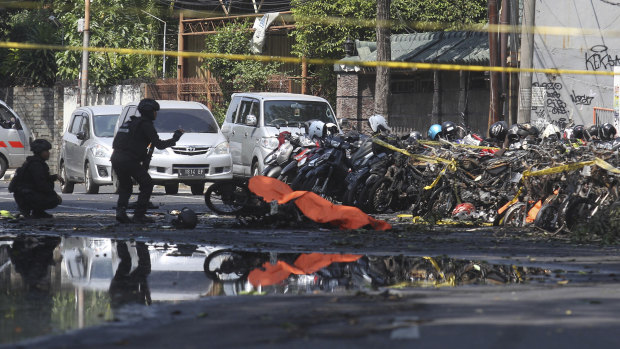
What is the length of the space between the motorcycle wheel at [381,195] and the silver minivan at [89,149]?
656cm

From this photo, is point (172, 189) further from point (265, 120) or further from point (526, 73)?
point (526, 73)

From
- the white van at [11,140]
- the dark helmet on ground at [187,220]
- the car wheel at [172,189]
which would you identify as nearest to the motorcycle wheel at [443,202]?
the dark helmet on ground at [187,220]

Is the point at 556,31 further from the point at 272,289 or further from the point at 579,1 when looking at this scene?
the point at 272,289

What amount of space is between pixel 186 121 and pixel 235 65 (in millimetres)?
15209

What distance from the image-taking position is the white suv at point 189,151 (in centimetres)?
1967

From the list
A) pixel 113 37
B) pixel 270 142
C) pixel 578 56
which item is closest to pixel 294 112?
pixel 270 142

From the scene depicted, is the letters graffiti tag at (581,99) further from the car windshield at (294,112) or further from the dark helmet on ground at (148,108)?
the dark helmet on ground at (148,108)

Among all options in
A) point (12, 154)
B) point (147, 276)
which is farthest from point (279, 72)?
point (147, 276)

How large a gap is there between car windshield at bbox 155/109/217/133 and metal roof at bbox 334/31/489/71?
30.0 ft

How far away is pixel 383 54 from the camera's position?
2595cm

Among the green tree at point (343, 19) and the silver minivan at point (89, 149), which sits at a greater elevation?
the green tree at point (343, 19)

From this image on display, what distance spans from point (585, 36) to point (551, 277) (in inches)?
655

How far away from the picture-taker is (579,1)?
→ 2411cm

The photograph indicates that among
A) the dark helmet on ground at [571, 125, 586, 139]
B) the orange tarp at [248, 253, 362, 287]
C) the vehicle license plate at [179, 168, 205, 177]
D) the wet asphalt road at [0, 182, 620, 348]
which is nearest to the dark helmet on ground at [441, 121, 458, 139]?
the dark helmet on ground at [571, 125, 586, 139]
